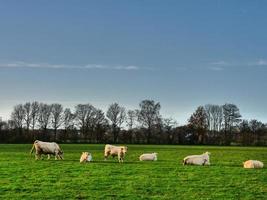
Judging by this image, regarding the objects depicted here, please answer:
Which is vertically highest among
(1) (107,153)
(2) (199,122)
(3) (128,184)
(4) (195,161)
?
(2) (199,122)

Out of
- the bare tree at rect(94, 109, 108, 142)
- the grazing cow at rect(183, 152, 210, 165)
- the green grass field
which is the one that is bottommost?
the green grass field

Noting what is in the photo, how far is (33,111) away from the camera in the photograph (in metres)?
154

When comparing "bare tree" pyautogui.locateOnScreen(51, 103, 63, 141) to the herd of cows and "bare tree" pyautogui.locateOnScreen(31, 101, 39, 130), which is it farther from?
the herd of cows

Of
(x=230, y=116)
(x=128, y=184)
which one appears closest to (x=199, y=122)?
(x=230, y=116)

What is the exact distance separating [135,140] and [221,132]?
3106 centimetres

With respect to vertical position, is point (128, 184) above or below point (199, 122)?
below

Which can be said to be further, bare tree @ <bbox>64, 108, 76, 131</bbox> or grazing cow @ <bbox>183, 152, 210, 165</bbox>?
bare tree @ <bbox>64, 108, 76, 131</bbox>

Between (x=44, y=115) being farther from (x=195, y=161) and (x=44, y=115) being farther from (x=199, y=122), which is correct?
(x=195, y=161)

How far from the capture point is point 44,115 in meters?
154

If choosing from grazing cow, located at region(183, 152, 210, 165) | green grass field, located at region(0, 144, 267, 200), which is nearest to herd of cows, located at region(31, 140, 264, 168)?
grazing cow, located at region(183, 152, 210, 165)

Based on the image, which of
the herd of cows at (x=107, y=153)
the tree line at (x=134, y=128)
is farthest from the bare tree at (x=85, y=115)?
the herd of cows at (x=107, y=153)

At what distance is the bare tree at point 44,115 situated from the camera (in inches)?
5925

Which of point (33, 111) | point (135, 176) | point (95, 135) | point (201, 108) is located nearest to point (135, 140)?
point (95, 135)

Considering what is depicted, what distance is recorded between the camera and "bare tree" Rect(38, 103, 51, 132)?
15050 centimetres
